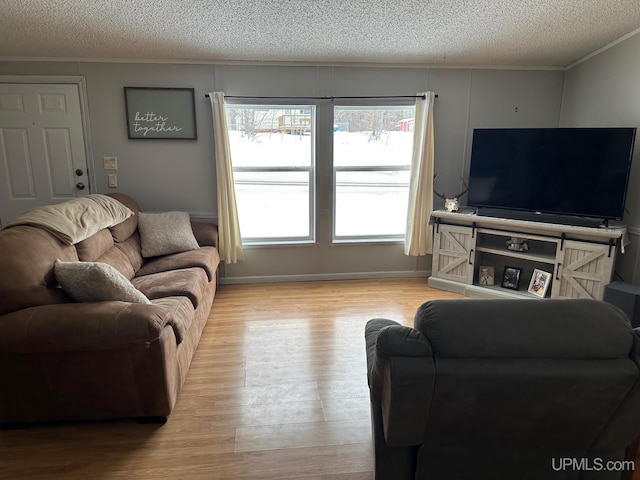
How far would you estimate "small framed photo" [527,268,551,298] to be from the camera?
365cm

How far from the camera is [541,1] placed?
255 centimetres

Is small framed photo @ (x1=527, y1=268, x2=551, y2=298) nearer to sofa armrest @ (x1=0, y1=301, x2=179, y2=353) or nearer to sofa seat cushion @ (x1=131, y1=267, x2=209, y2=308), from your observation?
sofa seat cushion @ (x1=131, y1=267, x2=209, y2=308)

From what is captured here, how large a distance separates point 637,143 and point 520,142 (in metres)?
0.88

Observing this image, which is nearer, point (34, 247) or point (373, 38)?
point (34, 247)

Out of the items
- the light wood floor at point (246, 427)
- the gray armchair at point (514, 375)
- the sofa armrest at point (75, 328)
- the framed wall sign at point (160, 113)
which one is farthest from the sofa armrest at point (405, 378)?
the framed wall sign at point (160, 113)

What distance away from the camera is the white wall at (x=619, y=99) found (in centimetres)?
330

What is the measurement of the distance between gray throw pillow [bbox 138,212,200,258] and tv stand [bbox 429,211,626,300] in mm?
2443

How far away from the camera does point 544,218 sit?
11.8 ft

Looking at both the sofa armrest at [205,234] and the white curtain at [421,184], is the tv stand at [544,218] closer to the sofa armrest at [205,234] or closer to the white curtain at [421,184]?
the white curtain at [421,184]

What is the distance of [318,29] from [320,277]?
2443 millimetres

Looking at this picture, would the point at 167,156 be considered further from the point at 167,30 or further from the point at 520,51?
the point at 520,51

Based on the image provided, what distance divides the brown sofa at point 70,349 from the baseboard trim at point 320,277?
2022 mm

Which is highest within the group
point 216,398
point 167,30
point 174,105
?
point 167,30

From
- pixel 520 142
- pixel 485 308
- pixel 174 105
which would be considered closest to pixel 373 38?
pixel 520 142
